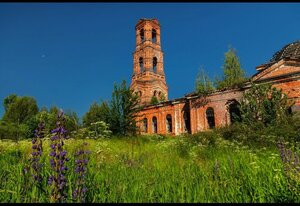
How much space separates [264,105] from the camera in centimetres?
1728

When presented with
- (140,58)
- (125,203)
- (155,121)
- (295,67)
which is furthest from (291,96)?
(140,58)

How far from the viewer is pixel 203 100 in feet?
83.6

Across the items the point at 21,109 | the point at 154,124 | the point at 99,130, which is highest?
the point at 21,109

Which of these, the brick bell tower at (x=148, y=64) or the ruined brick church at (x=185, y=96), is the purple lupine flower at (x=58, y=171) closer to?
the ruined brick church at (x=185, y=96)

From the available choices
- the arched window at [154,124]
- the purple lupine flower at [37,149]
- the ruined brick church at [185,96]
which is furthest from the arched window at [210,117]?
the purple lupine flower at [37,149]

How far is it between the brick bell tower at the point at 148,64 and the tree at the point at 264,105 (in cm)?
2407

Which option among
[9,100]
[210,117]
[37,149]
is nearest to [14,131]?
[210,117]

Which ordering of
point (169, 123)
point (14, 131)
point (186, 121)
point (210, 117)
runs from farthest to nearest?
point (169, 123), point (186, 121), point (14, 131), point (210, 117)

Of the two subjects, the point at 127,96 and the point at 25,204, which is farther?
the point at 127,96

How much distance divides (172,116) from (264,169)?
2579 cm

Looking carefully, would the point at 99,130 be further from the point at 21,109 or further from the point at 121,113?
the point at 21,109

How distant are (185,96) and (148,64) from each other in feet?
57.7

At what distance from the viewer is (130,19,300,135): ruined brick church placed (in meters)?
20.8

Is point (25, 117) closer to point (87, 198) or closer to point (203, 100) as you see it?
point (203, 100)
